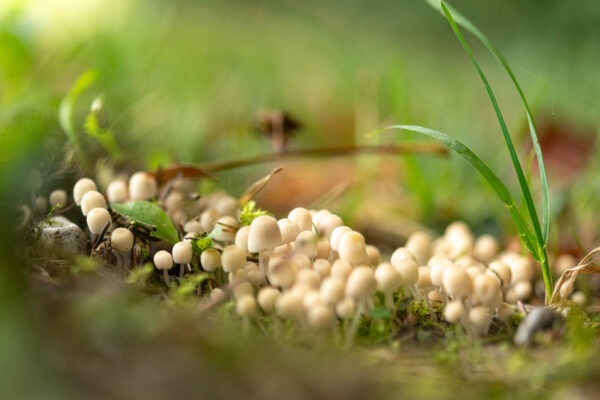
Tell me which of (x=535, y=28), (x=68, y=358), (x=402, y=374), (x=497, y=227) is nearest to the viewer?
(x=68, y=358)

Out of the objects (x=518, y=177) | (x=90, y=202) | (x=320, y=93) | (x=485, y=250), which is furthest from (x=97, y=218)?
(x=320, y=93)

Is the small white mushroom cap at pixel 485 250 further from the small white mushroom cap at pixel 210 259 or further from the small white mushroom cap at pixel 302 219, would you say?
the small white mushroom cap at pixel 210 259

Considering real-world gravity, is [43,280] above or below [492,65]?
below

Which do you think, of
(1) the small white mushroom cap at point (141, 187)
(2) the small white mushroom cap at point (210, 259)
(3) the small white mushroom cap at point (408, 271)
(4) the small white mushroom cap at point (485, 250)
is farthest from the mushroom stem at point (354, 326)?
(4) the small white mushroom cap at point (485, 250)

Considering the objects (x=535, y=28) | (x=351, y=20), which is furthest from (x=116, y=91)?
(x=535, y=28)

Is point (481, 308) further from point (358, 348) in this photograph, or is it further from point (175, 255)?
point (175, 255)

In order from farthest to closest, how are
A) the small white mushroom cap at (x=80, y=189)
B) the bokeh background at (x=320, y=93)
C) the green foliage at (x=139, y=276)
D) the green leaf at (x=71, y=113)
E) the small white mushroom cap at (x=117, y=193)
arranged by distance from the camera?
the bokeh background at (x=320, y=93), the green leaf at (x=71, y=113), the small white mushroom cap at (x=117, y=193), the small white mushroom cap at (x=80, y=189), the green foliage at (x=139, y=276)

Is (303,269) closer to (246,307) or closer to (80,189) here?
(246,307)
